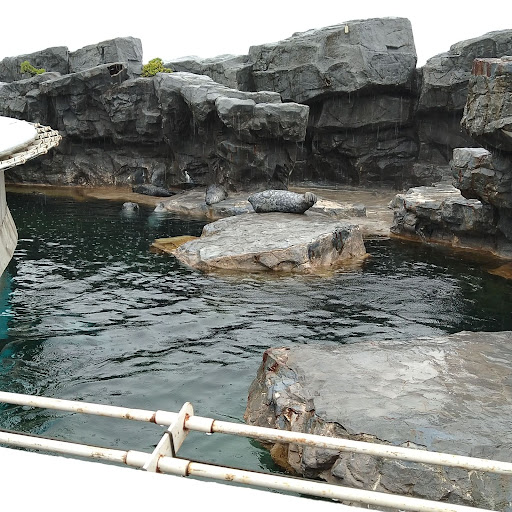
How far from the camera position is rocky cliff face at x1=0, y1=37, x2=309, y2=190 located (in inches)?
974

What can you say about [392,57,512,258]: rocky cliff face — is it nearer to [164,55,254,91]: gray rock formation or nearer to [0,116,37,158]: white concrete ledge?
[0,116,37,158]: white concrete ledge

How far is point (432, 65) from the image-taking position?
89.5 ft

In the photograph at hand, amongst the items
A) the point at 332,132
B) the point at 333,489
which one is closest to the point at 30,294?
the point at 333,489

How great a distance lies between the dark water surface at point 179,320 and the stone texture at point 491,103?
145 inches

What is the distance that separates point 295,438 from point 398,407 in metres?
4.39

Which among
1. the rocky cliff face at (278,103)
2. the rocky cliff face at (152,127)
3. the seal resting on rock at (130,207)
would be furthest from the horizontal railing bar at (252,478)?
the seal resting on rock at (130,207)

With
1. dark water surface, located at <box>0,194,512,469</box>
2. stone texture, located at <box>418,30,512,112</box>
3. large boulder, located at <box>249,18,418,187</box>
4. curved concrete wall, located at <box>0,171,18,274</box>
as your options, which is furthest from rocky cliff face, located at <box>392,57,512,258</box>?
curved concrete wall, located at <box>0,171,18,274</box>

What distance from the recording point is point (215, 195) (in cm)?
2506

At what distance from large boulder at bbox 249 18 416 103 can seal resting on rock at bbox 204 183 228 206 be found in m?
6.76

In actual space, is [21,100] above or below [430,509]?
above

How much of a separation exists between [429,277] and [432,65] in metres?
14.5

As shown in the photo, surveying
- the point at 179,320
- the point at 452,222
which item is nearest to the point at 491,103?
the point at 452,222

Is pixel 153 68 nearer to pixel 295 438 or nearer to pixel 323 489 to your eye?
pixel 295 438

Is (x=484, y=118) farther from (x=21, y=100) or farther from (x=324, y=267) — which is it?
(x=21, y=100)
